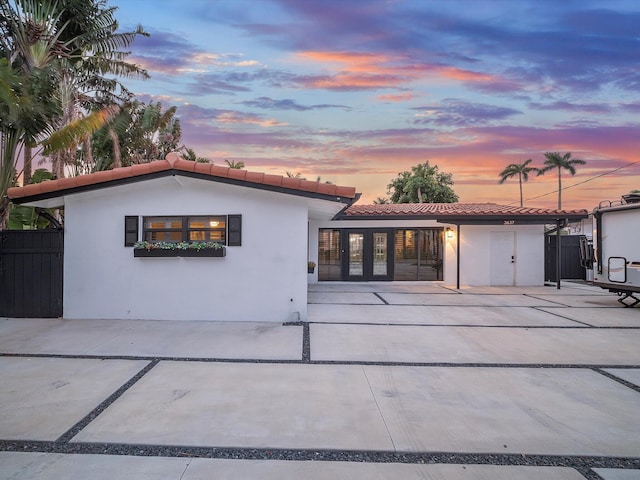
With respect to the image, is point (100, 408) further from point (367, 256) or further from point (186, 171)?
point (367, 256)

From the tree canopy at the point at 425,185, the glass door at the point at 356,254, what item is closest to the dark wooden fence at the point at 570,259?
the glass door at the point at 356,254

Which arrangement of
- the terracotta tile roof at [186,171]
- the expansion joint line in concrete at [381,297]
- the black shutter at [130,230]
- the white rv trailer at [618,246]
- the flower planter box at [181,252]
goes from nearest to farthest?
the terracotta tile roof at [186,171], the flower planter box at [181,252], the black shutter at [130,230], the white rv trailer at [618,246], the expansion joint line in concrete at [381,297]

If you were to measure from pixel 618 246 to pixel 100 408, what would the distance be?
1169 cm

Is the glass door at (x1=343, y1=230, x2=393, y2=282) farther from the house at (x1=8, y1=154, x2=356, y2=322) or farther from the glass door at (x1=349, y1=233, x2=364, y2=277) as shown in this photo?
the house at (x1=8, y1=154, x2=356, y2=322)

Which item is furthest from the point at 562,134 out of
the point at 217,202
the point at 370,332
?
the point at 217,202

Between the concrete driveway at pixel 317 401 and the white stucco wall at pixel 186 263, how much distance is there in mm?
492

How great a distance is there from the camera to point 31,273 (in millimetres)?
7586

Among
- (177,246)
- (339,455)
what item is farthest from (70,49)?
(339,455)

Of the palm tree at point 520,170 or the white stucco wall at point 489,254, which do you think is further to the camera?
the palm tree at point 520,170

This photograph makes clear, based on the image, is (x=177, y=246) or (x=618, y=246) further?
(x=618, y=246)

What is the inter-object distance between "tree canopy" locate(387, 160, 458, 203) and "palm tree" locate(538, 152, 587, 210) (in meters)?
13.0

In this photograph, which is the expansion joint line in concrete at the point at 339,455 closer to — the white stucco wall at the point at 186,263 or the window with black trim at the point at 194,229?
the white stucco wall at the point at 186,263

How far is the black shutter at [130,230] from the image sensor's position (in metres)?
7.54

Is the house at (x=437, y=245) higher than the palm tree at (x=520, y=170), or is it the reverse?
the palm tree at (x=520, y=170)
